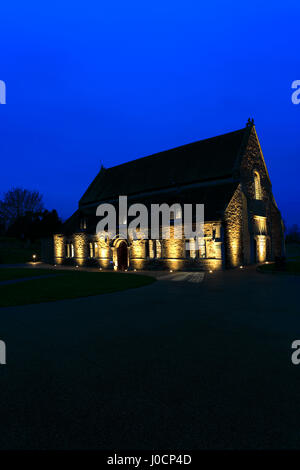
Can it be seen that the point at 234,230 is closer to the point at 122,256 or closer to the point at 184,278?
the point at 184,278

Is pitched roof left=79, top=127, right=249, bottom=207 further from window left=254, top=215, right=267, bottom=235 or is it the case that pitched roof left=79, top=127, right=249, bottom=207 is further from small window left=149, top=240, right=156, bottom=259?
small window left=149, top=240, right=156, bottom=259

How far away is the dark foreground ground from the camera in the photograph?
307cm

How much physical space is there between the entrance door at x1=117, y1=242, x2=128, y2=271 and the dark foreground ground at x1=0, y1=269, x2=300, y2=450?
20770 millimetres

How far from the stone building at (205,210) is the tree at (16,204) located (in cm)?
2823

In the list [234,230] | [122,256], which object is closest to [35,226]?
[122,256]

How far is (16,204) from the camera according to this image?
5909cm

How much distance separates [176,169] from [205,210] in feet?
28.4

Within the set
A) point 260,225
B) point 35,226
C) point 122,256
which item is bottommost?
point 122,256

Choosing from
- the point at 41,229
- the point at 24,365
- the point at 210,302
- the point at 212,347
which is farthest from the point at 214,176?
the point at 41,229

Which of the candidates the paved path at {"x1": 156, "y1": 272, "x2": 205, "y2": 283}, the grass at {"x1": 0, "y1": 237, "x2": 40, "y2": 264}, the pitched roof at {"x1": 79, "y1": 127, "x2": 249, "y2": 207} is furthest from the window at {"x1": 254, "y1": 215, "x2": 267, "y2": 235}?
the grass at {"x1": 0, "y1": 237, "x2": 40, "y2": 264}

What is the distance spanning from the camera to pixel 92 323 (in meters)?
7.85

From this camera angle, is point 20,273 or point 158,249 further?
point 158,249

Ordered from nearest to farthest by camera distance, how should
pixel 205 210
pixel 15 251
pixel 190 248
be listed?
pixel 190 248 < pixel 205 210 < pixel 15 251
